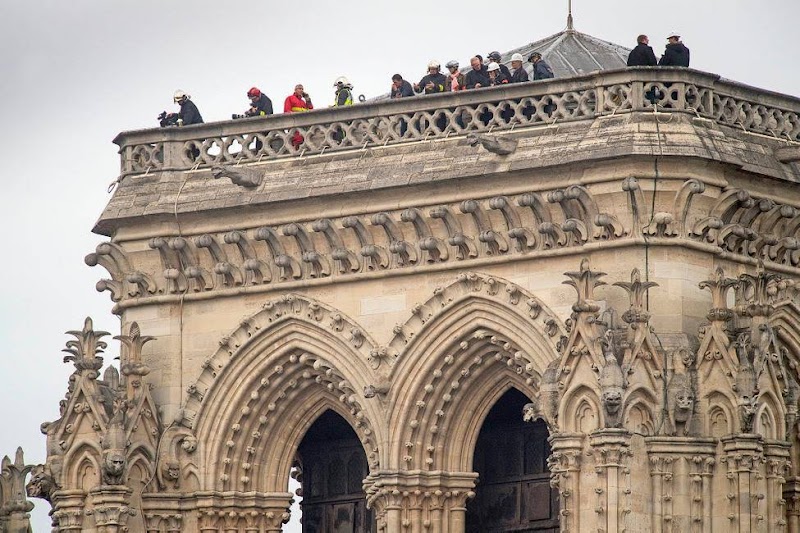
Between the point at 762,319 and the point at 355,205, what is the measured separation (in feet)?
16.2

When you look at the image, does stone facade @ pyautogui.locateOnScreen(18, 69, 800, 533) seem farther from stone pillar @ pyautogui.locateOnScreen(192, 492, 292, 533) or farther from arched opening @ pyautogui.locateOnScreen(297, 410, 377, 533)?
arched opening @ pyautogui.locateOnScreen(297, 410, 377, 533)

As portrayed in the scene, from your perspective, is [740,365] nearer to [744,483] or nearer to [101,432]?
[744,483]

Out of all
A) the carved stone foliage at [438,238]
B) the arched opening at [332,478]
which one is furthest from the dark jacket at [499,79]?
the arched opening at [332,478]

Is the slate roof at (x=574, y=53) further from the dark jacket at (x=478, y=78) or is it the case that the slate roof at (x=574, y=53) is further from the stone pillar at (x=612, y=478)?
the stone pillar at (x=612, y=478)

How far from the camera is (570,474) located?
45.4m

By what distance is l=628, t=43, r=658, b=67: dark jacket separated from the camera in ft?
153

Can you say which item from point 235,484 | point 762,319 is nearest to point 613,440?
point 762,319

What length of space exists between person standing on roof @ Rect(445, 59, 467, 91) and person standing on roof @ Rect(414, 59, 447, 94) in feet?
0.18

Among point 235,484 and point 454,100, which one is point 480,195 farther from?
point 235,484

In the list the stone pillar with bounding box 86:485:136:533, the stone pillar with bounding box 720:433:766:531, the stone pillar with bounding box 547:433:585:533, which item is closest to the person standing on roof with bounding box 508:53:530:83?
the stone pillar with bounding box 547:433:585:533

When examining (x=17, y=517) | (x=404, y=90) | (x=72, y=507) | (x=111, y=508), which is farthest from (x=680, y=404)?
(x=17, y=517)

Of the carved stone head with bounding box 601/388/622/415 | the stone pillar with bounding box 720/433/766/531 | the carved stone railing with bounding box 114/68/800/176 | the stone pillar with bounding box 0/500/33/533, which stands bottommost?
the stone pillar with bounding box 720/433/766/531

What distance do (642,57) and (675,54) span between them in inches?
14.6

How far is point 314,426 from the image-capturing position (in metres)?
50.7
